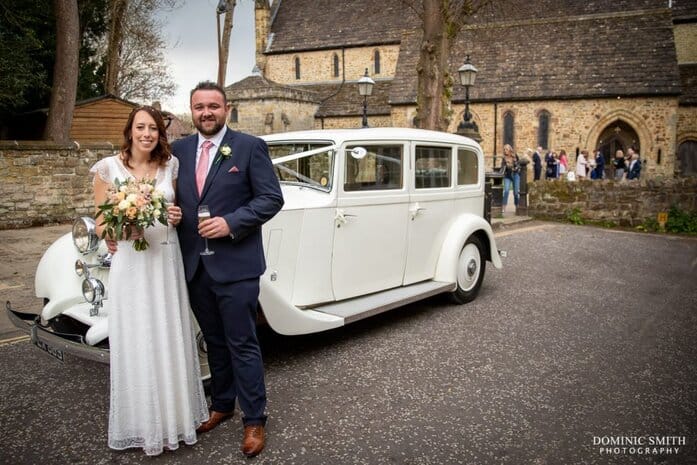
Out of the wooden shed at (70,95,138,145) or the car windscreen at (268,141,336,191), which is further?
the wooden shed at (70,95,138,145)

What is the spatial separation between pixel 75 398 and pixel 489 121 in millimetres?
27605

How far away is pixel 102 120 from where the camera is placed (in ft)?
56.3

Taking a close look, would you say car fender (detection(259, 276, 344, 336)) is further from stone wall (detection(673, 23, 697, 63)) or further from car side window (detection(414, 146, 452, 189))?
stone wall (detection(673, 23, 697, 63))

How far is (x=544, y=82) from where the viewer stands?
27906 mm

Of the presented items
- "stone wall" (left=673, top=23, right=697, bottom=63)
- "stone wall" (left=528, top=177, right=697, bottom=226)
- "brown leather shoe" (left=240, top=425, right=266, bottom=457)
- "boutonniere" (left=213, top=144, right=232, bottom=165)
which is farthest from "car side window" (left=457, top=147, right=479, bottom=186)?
"stone wall" (left=673, top=23, right=697, bottom=63)

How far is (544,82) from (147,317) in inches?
1115

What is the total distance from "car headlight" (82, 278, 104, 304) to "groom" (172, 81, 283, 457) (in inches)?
38.5

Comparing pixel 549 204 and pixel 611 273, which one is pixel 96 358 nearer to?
pixel 611 273

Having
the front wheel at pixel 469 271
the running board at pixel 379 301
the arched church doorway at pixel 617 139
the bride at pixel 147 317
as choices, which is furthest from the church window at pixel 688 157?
the bride at pixel 147 317

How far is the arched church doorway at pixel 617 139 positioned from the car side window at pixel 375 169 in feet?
82.8

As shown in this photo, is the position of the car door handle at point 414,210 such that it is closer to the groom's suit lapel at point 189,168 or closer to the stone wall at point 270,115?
the groom's suit lapel at point 189,168

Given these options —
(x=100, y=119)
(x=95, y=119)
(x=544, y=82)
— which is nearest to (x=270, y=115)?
(x=544, y=82)

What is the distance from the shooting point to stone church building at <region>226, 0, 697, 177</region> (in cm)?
2648

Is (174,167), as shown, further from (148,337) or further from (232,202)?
(148,337)
